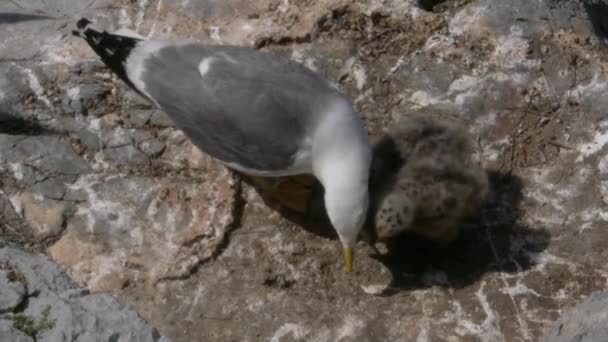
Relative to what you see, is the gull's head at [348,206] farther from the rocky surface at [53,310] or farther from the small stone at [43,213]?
the small stone at [43,213]

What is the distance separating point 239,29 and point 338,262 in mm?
1756

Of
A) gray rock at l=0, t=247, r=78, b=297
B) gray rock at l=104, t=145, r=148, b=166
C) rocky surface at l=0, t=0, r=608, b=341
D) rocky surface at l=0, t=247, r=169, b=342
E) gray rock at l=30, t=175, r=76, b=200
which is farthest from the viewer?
Answer: gray rock at l=104, t=145, r=148, b=166

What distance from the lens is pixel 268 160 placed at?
5316mm

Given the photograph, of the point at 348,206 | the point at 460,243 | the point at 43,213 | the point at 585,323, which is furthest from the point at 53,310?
the point at 585,323

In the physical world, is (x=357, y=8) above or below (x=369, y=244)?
above

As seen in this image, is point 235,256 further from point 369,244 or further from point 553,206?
point 553,206

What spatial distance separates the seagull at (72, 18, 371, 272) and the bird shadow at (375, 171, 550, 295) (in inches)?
16.1

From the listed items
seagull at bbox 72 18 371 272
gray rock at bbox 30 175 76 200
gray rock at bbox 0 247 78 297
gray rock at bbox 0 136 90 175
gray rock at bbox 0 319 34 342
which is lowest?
gray rock at bbox 30 175 76 200

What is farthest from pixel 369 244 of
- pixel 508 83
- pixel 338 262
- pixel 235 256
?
pixel 508 83

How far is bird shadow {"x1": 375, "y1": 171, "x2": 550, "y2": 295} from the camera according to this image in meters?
5.45

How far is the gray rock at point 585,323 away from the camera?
4.37m

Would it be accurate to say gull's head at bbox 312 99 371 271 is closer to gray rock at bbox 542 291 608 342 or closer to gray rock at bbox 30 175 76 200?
gray rock at bbox 542 291 608 342

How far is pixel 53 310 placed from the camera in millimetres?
4551

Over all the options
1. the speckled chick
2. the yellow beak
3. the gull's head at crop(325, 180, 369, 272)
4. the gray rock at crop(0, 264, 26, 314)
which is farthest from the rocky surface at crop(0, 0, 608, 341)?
the gray rock at crop(0, 264, 26, 314)
